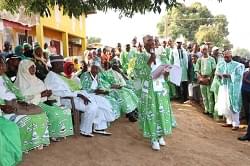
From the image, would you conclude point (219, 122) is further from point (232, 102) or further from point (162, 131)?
point (162, 131)

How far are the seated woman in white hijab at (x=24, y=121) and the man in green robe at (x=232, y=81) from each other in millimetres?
6234

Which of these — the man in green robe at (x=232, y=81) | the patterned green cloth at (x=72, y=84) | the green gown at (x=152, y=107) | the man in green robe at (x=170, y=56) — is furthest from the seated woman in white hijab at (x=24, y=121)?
the man in green robe at (x=170, y=56)

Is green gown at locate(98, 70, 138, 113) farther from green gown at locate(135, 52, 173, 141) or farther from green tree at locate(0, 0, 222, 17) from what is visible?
green tree at locate(0, 0, 222, 17)

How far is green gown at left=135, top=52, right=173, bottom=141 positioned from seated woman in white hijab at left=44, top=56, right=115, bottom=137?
3.54 feet

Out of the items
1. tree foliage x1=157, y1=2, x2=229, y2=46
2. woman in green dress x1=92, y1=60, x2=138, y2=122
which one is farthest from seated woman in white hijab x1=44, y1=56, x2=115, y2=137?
tree foliage x1=157, y1=2, x2=229, y2=46

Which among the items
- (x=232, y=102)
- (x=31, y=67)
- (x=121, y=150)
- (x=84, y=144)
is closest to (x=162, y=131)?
(x=121, y=150)

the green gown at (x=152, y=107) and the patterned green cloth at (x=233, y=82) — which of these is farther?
the patterned green cloth at (x=233, y=82)

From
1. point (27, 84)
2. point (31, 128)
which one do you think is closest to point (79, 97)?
point (27, 84)

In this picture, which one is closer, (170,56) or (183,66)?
(170,56)

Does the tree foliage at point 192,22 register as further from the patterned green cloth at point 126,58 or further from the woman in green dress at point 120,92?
the woman in green dress at point 120,92

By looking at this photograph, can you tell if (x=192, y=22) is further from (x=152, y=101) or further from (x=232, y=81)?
(x=152, y=101)

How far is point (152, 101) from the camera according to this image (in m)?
7.79

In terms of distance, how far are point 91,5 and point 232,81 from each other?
5787 mm

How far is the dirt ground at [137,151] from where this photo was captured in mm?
6980
